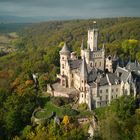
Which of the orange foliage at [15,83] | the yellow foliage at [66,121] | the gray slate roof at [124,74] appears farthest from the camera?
the orange foliage at [15,83]

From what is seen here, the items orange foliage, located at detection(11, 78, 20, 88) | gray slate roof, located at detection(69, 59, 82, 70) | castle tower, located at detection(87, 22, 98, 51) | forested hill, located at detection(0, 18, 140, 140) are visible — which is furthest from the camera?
orange foliage, located at detection(11, 78, 20, 88)

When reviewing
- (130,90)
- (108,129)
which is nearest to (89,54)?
(130,90)

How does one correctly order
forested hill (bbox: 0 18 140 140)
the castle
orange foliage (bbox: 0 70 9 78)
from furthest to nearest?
orange foliage (bbox: 0 70 9 78) < the castle < forested hill (bbox: 0 18 140 140)

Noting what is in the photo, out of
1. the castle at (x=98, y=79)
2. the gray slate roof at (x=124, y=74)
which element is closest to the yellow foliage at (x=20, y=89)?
the castle at (x=98, y=79)

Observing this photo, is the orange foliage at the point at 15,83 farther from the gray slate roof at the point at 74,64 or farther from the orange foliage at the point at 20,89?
the gray slate roof at the point at 74,64

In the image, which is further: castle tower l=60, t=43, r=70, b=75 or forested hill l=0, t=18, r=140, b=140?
castle tower l=60, t=43, r=70, b=75

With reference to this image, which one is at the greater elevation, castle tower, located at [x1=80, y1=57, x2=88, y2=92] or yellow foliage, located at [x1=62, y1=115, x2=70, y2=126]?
castle tower, located at [x1=80, y1=57, x2=88, y2=92]

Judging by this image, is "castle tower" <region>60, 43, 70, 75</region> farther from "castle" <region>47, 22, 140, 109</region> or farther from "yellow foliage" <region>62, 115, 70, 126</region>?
"yellow foliage" <region>62, 115, 70, 126</region>

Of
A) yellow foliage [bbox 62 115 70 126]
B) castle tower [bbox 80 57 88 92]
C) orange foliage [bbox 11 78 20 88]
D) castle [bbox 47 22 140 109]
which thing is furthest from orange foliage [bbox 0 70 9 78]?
yellow foliage [bbox 62 115 70 126]
